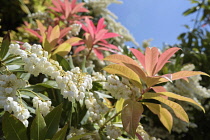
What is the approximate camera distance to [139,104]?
865 millimetres

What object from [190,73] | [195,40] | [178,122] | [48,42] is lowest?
[178,122]

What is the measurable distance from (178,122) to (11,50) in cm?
127

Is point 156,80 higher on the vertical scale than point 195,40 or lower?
lower

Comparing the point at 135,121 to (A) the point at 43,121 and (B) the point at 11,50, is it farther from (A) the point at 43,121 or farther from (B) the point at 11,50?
(B) the point at 11,50

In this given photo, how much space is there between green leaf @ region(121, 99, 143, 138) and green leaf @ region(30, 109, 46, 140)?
0.26 meters

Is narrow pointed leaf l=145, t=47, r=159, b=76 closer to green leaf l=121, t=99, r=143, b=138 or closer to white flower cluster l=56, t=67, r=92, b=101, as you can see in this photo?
green leaf l=121, t=99, r=143, b=138

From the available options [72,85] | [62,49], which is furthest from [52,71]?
[62,49]

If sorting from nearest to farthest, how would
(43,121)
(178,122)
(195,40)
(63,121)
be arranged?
(43,121)
(63,121)
(178,122)
(195,40)

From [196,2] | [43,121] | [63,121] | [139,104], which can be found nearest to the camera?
[43,121]

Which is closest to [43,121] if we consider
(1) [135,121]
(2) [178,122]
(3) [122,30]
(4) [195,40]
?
(1) [135,121]

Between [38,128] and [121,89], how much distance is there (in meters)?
0.33

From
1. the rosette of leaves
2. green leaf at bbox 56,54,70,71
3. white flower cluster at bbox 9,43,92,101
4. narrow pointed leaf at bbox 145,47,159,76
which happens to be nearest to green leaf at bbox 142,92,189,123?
the rosette of leaves

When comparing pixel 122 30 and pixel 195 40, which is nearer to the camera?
pixel 122 30

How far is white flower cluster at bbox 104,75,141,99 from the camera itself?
906 millimetres
